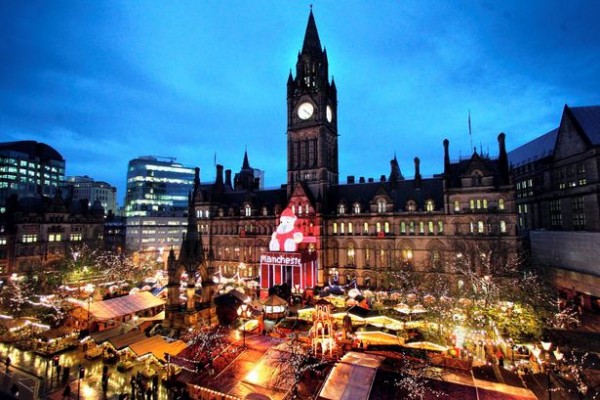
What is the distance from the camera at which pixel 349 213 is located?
171 ft

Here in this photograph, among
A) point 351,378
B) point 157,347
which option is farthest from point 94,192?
point 351,378

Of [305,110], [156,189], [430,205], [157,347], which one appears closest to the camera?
[157,347]

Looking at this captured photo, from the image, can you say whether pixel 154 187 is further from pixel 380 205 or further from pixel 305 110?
pixel 380 205

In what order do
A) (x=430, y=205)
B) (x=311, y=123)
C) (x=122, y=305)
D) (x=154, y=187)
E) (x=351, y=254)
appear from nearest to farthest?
(x=122, y=305), (x=430, y=205), (x=351, y=254), (x=311, y=123), (x=154, y=187)

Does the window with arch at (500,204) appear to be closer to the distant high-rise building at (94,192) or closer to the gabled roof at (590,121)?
the gabled roof at (590,121)

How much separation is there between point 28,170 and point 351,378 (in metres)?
148

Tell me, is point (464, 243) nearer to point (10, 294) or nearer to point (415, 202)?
point (415, 202)

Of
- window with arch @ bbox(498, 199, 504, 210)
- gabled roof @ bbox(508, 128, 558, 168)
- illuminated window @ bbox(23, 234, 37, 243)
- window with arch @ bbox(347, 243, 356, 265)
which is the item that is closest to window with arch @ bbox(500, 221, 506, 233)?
window with arch @ bbox(498, 199, 504, 210)

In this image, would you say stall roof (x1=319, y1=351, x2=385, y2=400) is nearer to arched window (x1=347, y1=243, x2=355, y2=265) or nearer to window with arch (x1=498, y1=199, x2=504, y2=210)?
arched window (x1=347, y1=243, x2=355, y2=265)

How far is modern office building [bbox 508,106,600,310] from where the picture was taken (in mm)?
39094

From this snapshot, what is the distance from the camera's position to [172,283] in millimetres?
30500

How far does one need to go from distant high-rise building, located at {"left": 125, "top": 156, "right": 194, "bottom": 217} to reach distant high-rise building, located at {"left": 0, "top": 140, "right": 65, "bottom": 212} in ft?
93.1

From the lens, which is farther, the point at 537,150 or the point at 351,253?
the point at 537,150

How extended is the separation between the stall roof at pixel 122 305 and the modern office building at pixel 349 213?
18.9m
